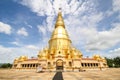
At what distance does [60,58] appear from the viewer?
197ft

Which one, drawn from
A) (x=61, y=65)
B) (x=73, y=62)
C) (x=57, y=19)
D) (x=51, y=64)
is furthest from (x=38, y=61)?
(x=57, y=19)

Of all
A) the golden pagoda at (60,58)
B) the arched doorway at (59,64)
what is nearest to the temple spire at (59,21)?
A: the golden pagoda at (60,58)

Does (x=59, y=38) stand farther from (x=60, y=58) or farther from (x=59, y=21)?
(x=60, y=58)

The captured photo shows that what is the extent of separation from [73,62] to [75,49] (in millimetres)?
8280

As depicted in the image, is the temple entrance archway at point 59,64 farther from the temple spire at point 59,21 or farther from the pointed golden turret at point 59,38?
the temple spire at point 59,21

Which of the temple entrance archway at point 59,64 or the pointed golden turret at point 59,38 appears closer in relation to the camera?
the temple entrance archway at point 59,64

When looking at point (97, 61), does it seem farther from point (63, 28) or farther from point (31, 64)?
point (31, 64)

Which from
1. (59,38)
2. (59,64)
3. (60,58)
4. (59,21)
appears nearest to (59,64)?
(59,64)

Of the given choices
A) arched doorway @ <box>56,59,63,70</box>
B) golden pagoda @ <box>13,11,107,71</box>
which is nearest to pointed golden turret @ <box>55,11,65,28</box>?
golden pagoda @ <box>13,11,107,71</box>

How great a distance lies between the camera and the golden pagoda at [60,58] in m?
60.1

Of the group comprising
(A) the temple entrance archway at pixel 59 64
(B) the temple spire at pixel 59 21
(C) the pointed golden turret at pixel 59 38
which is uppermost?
(B) the temple spire at pixel 59 21

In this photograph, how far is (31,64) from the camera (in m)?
67.2

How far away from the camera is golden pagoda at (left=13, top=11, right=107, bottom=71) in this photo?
60094 millimetres

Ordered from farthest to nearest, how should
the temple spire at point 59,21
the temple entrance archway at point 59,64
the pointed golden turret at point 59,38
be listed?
the temple spire at point 59,21
the pointed golden turret at point 59,38
the temple entrance archway at point 59,64
